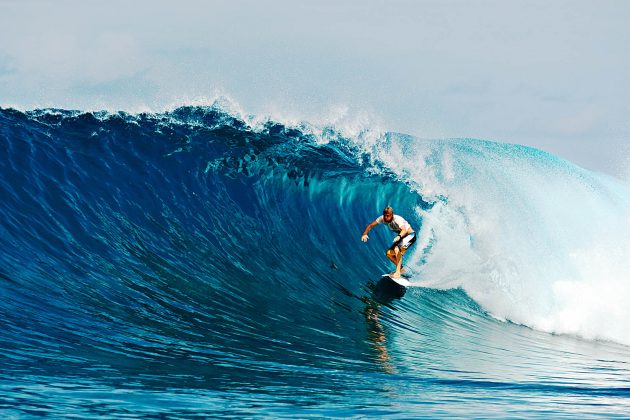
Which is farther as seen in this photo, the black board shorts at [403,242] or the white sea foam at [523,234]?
the white sea foam at [523,234]

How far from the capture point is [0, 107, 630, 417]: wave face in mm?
6414

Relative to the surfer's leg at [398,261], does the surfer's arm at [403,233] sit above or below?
above

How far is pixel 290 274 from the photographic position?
11.8m

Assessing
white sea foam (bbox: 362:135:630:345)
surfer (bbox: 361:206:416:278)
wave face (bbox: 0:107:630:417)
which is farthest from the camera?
white sea foam (bbox: 362:135:630:345)

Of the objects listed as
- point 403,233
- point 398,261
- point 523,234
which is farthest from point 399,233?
point 523,234

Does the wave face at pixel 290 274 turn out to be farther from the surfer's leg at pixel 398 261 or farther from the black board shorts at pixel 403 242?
the black board shorts at pixel 403 242

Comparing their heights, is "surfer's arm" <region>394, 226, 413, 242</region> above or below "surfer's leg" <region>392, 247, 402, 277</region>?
above

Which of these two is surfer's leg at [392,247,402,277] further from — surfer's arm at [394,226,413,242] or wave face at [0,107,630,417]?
wave face at [0,107,630,417]

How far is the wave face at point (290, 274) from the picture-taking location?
21.0 feet

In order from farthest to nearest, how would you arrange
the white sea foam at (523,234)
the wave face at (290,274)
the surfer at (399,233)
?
the white sea foam at (523,234), the surfer at (399,233), the wave face at (290,274)

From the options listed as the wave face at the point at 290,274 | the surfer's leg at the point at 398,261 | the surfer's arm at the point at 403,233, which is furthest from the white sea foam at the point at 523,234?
the surfer's arm at the point at 403,233

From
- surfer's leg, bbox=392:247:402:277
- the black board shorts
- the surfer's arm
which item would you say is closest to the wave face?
surfer's leg, bbox=392:247:402:277

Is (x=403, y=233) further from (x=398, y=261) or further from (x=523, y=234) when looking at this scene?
(x=523, y=234)

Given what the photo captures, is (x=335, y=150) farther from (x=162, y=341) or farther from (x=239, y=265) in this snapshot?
(x=162, y=341)
